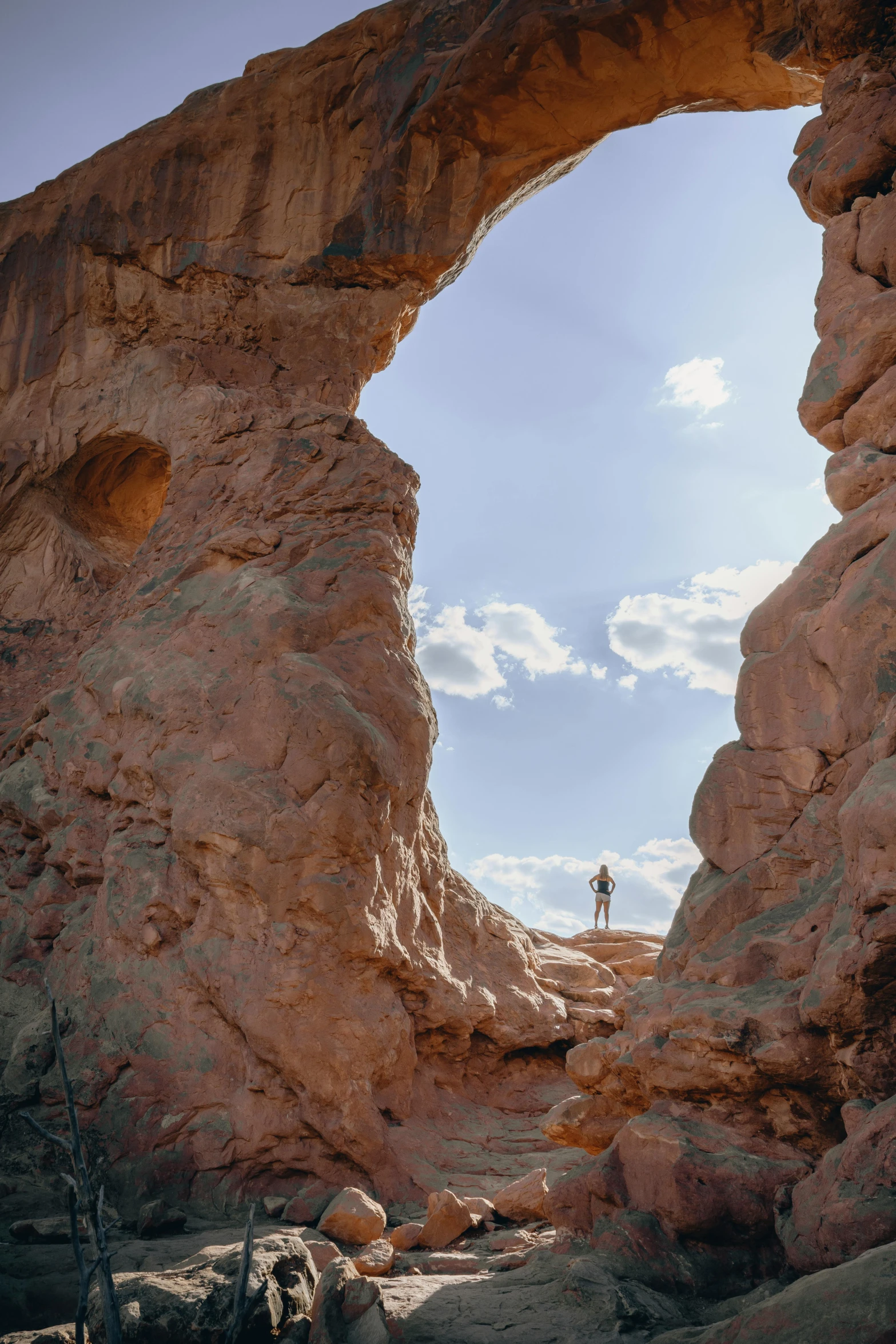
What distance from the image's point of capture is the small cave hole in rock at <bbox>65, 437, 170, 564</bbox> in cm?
1169

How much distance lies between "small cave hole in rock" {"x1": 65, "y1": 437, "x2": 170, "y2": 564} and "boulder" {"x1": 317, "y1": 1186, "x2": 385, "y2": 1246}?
8227 mm

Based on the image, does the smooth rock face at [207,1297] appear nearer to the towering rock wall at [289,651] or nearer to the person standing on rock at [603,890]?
the towering rock wall at [289,651]

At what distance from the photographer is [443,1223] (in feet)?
20.8

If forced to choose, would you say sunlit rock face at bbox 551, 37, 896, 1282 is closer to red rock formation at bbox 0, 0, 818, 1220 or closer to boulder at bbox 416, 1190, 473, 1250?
boulder at bbox 416, 1190, 473, 1250

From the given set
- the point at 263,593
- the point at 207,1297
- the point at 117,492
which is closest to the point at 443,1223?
the point at 207,1297

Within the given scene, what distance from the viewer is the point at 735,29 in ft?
32.5

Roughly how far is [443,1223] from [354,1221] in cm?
65

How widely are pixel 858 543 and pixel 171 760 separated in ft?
18.3

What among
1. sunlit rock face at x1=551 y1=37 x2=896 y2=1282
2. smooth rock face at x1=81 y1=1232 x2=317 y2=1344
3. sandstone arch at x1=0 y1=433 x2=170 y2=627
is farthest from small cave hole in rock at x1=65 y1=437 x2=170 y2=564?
smooth rock face at x1=81 y1=1232 x2=317 y2=1344

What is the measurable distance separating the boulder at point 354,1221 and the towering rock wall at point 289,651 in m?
0.72

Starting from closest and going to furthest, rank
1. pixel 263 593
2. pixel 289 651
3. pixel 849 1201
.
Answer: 1. pixel 849 1201
2. pixel 289 651
3. pixel 263 593

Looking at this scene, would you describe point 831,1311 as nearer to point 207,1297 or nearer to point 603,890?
point 207,1297

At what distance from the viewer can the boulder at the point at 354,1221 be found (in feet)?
20.1

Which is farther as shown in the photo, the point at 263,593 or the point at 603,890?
the point at 603,890
